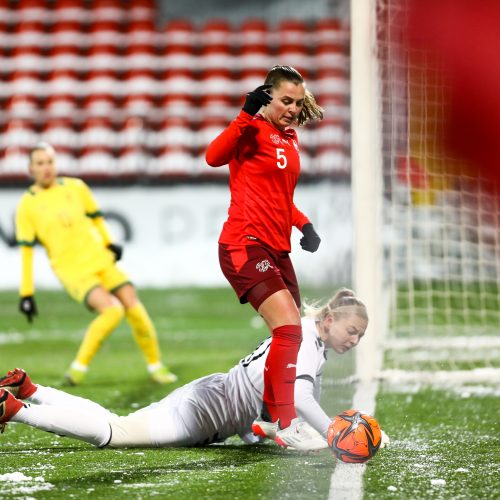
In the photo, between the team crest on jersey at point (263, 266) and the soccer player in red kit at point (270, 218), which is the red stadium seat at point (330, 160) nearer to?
the soccer player in red kit at point (270, 218)

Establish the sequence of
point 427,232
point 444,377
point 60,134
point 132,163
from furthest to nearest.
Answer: point 60,134
point 132,163
point 427,232
point 444,377

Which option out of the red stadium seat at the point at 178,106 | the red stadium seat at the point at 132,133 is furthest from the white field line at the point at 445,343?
the red stadium seat at the point at 178,106

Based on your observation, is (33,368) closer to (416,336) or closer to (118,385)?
(118,385)

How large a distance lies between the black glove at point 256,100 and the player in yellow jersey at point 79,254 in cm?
288

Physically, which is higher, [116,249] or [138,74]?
[138,74]

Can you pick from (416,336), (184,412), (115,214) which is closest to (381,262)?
(416,336)

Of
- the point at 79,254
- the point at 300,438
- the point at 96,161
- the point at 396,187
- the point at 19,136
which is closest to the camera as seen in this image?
the point at 300,438

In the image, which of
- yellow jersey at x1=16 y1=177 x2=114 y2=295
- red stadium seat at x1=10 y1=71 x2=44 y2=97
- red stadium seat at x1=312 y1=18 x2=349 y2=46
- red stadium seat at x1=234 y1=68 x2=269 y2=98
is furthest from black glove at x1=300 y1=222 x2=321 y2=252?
red stadium seat at x1=10 y1=71 x2=44 y2=97

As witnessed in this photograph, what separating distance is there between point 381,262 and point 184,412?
2.89 meters

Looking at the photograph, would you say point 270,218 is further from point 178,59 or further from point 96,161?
point 178,59

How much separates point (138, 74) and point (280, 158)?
12523 mm

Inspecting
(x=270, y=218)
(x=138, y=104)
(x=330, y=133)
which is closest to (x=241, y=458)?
(x=270, y=218)

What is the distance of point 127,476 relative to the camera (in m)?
3.86

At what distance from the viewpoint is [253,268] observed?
4418mm
